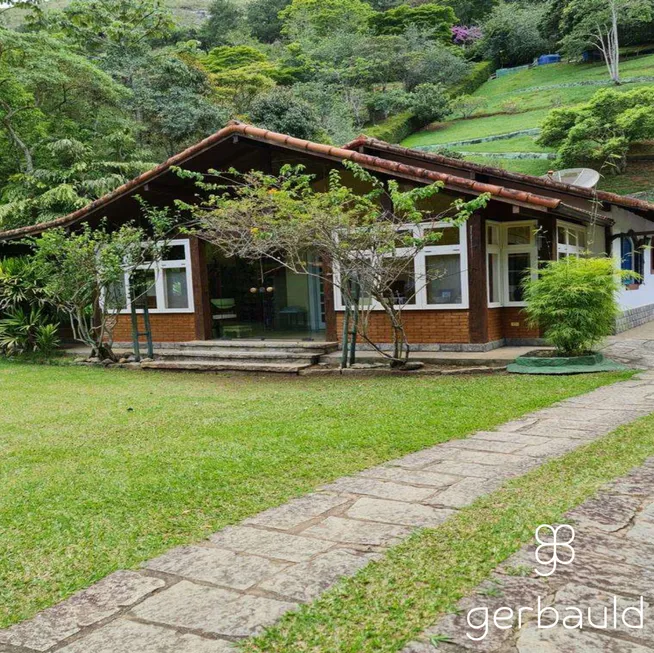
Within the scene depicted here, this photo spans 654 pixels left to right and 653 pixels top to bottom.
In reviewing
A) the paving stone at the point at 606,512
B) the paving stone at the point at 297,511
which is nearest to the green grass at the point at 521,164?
the paving stone at the point at 606,512

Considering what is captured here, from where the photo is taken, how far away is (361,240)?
9172 millimetres

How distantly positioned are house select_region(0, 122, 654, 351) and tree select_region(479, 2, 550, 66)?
47.6 metres

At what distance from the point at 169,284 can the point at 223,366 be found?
307 cm

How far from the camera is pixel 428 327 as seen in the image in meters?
11.0

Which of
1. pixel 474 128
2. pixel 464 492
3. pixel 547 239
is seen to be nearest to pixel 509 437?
pixel 464 492

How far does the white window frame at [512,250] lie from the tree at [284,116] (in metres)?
15.7

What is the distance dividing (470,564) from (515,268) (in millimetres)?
9017

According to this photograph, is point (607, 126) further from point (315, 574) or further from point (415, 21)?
point (315, 574)

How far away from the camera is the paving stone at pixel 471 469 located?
462 cm

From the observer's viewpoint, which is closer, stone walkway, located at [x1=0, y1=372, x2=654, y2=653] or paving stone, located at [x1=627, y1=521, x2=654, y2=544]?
stone walkway, located at [x1=0, y1=372, x2=654, y2=653]

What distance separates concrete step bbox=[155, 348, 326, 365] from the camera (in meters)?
11.2

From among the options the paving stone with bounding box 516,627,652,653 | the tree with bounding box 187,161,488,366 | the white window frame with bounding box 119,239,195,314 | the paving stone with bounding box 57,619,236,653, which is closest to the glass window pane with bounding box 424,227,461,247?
the tree with bounding box 187,161,488,366

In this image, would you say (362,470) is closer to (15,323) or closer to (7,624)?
(7,624)

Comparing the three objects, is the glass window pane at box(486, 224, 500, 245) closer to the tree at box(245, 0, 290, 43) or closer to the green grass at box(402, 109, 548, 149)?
the green grass at box(402, 109, 548, 149)
